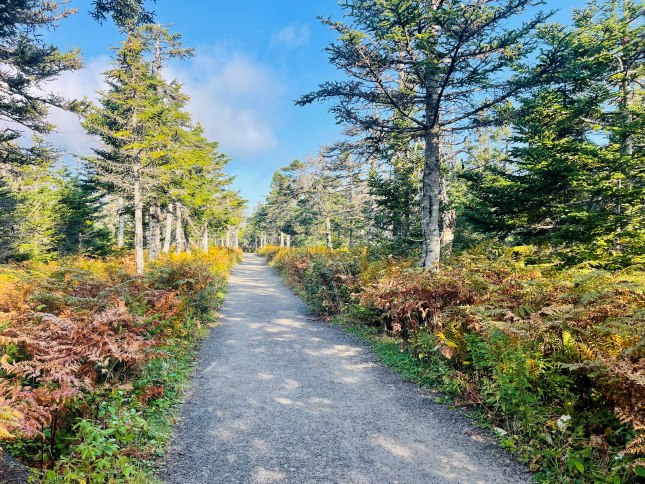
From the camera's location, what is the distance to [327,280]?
1148cm

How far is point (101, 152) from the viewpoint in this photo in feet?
64.1

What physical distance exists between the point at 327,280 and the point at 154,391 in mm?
7422

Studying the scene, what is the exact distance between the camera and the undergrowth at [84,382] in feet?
9.75

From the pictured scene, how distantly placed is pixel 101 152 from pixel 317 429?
21.4 metres

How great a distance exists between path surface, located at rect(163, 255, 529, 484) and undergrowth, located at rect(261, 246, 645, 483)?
0.43m

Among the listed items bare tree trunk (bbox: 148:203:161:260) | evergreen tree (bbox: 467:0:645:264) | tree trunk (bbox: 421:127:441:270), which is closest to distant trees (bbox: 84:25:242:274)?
bare tree trunk (bbox: 148:203:161:260)

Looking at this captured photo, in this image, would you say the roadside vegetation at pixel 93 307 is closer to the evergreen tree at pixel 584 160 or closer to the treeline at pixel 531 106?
the treeline at pixel 531 106

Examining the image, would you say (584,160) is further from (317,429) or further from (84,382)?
(84,382)

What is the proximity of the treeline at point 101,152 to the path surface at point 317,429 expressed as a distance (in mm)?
8325

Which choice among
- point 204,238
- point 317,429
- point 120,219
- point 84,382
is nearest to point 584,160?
point 317,429

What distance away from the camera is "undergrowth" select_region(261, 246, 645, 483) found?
10.3 ft

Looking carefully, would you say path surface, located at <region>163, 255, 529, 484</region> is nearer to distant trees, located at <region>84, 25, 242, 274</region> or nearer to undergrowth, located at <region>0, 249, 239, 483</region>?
undergrowth, located at <region>0, 249, 239, 483</region>

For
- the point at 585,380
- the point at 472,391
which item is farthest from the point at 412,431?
the point at 585,380

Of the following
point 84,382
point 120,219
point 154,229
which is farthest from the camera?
point 120,219
